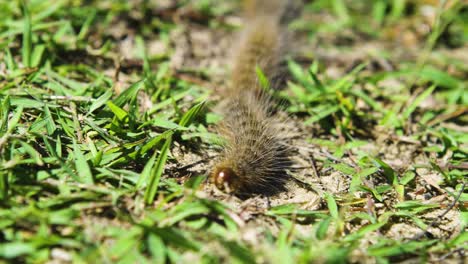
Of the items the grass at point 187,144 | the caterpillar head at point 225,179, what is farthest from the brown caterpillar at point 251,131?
the grass at point 187,144

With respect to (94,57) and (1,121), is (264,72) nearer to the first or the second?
(94,57)

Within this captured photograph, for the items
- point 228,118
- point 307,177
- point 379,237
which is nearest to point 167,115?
point 228,118

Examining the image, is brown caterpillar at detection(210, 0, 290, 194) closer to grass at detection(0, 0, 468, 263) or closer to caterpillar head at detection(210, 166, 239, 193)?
caterpillar head at detection(210, 166, 239, 193)

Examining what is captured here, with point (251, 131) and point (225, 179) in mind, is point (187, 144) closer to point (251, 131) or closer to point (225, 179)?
point (251, 131)

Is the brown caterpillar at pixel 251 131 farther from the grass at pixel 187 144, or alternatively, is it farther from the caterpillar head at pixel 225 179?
the grass at pixel 187 144

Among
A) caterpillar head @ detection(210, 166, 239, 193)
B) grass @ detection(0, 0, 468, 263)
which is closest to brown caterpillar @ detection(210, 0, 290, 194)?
caterpillar head @ detection(210, 166, 239, 193)

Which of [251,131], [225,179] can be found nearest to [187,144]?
[251,131]

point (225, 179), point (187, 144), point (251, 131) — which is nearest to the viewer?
point (225, 179)
